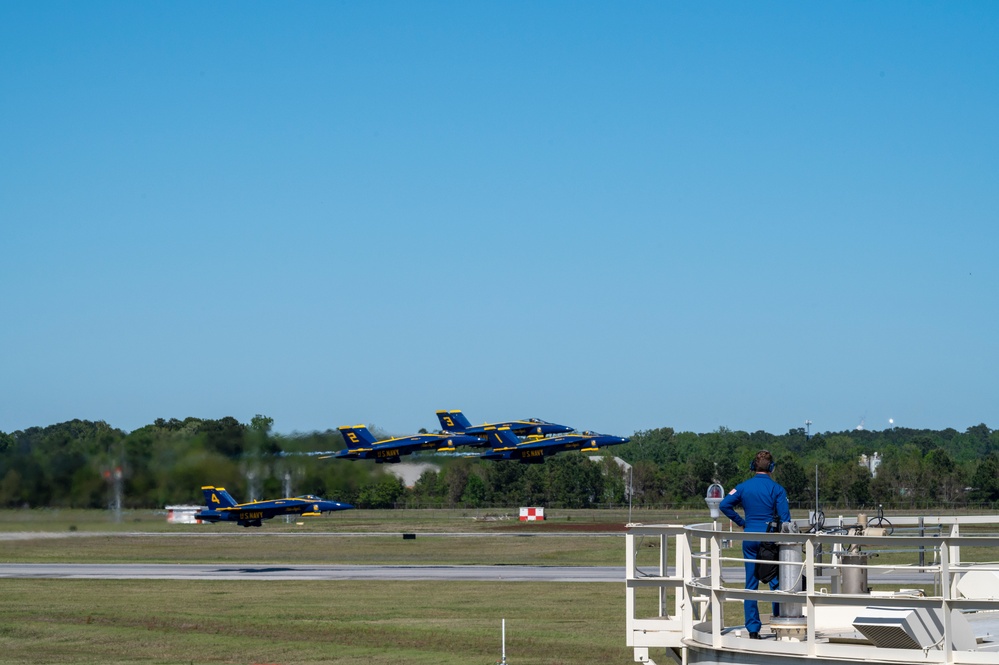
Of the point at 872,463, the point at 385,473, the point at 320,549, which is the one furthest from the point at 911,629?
the point at 872,463

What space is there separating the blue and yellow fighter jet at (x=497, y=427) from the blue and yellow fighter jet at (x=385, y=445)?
5804 mm

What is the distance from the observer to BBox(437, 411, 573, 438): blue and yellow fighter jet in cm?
10350

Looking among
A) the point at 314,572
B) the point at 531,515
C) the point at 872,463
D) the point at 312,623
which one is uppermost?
the point at 872,463

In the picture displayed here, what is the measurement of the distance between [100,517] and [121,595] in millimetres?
27131

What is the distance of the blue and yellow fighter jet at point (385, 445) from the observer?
81.2 metres

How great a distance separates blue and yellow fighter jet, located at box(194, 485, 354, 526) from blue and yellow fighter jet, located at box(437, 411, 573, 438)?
18.7m

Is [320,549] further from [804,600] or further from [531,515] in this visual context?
[804,600]

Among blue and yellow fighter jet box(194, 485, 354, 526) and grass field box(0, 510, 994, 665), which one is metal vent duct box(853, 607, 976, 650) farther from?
blue and yellow fighter jet box(194, 485, 354, 526)

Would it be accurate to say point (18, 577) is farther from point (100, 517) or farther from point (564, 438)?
point (564, 438)

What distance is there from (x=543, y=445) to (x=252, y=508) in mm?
25715

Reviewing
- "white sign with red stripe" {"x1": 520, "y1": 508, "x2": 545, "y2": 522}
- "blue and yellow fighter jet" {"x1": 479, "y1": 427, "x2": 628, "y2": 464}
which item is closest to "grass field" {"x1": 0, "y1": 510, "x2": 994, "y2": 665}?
"blue and yellow fighter jet" {"x1": 479, "y1": 427, "x2": 628, "y2": 464}

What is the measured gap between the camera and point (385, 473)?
8644 centimetres

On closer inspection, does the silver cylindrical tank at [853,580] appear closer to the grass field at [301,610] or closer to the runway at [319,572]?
the grass field at [301,610]

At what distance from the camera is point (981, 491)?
101m
